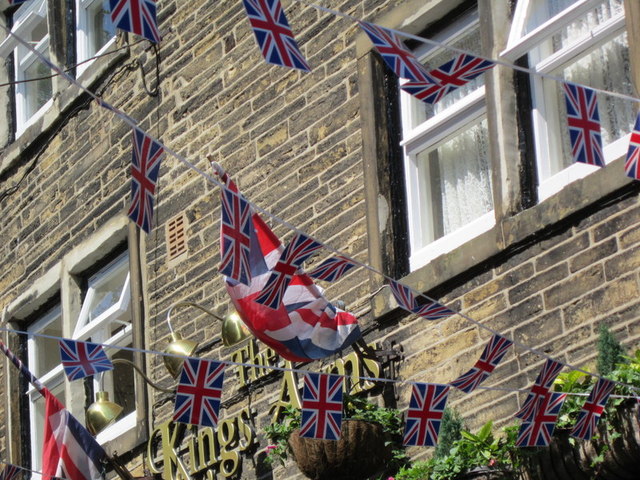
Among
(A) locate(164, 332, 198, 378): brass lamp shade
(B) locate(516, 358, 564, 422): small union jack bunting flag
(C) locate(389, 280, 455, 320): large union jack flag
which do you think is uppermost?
(A) locate(164, 332, 198, 378): brass lamp shade

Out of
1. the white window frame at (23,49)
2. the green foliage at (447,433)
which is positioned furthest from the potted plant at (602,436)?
the white window frame at (23,49)

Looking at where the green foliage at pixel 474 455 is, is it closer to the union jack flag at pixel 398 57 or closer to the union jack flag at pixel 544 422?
the union jack flag at pixel 544 422

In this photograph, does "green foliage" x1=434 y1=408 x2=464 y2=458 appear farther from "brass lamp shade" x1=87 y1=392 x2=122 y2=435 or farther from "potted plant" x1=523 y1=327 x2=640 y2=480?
"brass lamp shade" x1=87 y1=392 x2=122 y2=435

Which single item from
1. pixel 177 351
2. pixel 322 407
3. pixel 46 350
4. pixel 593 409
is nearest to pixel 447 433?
pixel 322 407

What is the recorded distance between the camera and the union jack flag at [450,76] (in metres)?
7.85

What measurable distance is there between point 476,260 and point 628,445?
67.8 inches

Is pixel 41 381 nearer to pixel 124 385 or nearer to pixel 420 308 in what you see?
pixel 124 385

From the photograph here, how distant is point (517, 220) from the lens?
364 inches

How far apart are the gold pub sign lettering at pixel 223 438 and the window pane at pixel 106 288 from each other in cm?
154

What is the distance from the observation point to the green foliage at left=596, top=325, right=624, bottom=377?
27.3 feet

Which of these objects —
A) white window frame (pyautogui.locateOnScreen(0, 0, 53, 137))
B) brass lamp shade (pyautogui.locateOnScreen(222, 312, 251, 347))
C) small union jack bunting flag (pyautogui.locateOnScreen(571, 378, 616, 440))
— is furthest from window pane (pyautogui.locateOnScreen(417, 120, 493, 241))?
white window frame (pyautogui.locateOnScreen(0, 0, 53, 137))

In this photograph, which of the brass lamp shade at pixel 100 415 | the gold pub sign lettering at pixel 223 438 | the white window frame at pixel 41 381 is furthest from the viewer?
the white window frame at pixel 41 381

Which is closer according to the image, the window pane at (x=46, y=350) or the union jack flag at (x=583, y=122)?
the union jack flag at (x=583, y=122)

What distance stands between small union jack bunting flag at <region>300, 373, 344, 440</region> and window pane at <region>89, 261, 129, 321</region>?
4.31 m
